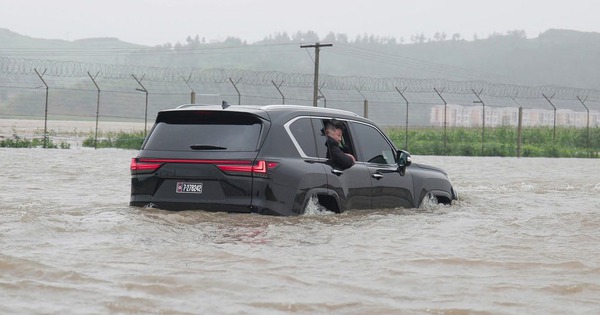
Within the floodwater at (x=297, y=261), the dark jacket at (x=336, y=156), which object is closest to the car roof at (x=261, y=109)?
the dark jacket at (x=336, y=156)

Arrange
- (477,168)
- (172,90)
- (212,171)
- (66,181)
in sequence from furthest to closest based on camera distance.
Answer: (172,90), (477,168), (66,181), (212,171)

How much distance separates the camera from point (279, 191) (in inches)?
431

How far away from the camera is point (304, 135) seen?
11.6 meters

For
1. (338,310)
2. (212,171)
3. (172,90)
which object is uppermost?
(172,90)

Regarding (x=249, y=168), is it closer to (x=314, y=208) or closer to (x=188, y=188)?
(x=188, y=188)

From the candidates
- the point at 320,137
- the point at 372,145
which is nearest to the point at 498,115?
the point at 372,145

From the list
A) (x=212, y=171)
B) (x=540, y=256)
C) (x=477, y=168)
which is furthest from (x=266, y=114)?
(x=477, y=168)

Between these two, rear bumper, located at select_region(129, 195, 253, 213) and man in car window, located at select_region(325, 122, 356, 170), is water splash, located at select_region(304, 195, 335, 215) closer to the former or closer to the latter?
man in car window, located at select_region(325, 122, 356, 170)

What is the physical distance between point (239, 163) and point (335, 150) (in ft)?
4.65

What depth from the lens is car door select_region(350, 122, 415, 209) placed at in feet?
41.5

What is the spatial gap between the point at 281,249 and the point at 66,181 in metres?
10.7

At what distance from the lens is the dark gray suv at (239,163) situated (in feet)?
35.6

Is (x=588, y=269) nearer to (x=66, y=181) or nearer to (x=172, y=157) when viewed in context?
→ (x=172, y=157)

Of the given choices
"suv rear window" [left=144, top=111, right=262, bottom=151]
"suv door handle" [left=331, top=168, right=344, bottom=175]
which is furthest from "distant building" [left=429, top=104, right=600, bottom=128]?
"suv rear window" [left=144, top=111, right=262, bottom=151]
